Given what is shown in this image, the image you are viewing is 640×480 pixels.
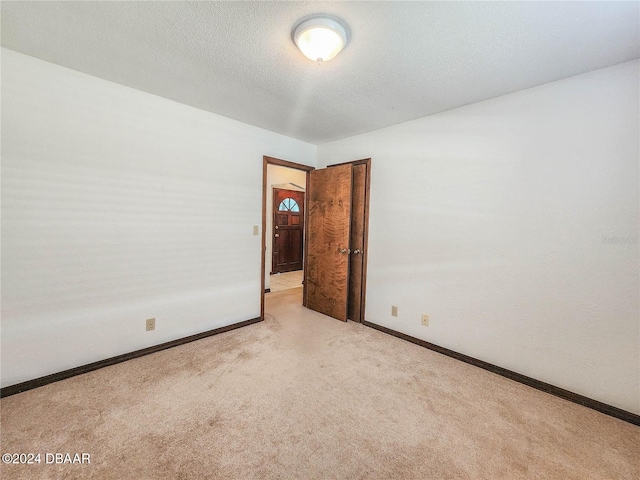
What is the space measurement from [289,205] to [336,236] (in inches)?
122

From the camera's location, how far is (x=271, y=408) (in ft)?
5.98

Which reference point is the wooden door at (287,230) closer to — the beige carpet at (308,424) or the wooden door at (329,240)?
the wooden door at (329,240)

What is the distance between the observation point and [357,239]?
135 inches

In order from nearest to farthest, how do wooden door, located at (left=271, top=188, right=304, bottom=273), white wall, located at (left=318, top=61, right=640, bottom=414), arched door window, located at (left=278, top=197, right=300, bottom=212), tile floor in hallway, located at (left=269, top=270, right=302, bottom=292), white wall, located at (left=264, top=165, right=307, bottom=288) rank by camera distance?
white wall, located at (left=318, top=61, right=640, bottom=414) < tile floor in hallway, located at (left=269, top=270, right=302, bottom=292) < white wall, located at (left=264, top=165, right=307, bottom=288) < wooden door, located at (left=271, top=188, right=304, bottom=273) < arched door window, located at (left=278, top=197, right=300, bottom=212)

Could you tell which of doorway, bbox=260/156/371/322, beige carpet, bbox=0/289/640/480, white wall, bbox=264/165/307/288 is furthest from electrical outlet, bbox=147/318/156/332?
white wall, bbox=264/165/307/288

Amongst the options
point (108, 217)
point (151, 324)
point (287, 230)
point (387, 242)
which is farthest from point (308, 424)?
point (287, 230)

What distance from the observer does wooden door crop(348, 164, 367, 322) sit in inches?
132

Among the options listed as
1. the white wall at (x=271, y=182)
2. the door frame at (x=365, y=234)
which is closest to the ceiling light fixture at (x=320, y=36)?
the door frame at (x=365, y=234)

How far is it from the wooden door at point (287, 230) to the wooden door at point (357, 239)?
2831 mm

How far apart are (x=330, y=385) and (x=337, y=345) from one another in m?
0.69

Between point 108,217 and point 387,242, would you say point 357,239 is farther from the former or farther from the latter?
point 108,217

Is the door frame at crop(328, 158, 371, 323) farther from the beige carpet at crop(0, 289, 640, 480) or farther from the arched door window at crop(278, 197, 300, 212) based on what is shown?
the arched door window at crop(278, 197, 300, 212)

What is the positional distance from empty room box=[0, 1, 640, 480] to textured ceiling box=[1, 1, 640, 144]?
0.02 metres

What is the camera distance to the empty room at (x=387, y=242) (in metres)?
1.49
